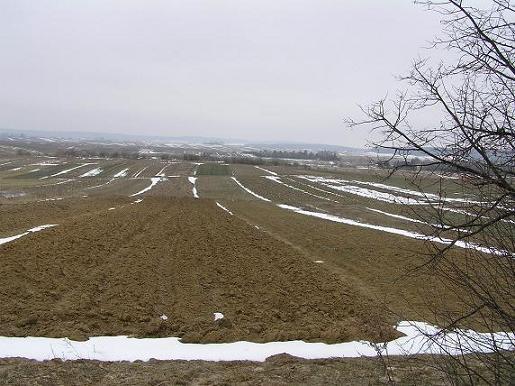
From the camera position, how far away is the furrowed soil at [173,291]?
25.7 feet

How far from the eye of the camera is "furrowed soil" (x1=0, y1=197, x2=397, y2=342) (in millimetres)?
7828

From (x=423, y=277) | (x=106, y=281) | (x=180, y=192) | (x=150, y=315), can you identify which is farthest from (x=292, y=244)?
(x=180, y=192)

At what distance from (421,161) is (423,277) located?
9484 millimetres

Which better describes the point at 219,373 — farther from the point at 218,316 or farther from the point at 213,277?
the point at 213,277

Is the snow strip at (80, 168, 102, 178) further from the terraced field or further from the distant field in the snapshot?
the terraced field

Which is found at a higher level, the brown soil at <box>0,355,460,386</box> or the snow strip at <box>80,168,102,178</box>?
the brown soil at <box>0,355,460,386</box>

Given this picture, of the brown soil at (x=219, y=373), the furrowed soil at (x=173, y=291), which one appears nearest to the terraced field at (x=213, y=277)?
the furrowed soil at (x=173, y=291)

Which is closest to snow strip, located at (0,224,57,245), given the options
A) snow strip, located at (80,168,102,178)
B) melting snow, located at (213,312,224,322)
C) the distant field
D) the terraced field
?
the terraced field

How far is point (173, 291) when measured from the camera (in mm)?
10039

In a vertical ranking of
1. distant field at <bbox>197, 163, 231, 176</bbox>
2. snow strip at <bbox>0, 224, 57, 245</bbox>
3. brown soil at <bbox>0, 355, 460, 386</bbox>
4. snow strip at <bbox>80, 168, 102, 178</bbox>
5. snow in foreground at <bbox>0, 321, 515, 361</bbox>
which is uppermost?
brown soil at <bbox>0, 355, 460, 386</bbox>

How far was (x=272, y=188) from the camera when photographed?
4650 centimetres

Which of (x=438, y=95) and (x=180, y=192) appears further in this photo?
(x=180, y=192)

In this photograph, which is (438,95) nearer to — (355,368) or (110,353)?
(355,368)

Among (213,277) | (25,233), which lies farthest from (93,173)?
(213,277)
